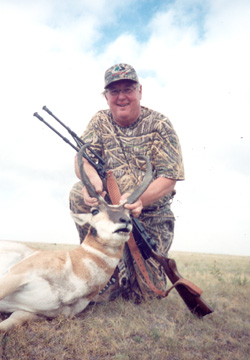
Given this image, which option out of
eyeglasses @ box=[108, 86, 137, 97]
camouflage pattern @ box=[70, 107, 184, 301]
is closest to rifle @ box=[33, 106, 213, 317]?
camouflage pattern @ box=[70, 107, 184, 301]

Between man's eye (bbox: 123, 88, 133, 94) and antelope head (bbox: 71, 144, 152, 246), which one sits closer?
antelope head (bbox: 71, 144, 152, 246)

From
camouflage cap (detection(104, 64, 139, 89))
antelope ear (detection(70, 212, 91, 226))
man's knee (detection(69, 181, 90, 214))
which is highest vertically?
camouflage cap (detection(104, 64, 139, 89))

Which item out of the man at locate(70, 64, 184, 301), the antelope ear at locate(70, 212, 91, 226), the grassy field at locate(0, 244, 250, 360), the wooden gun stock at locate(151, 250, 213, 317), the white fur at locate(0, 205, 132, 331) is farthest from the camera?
the man at locate(70, 64, 184, 301)

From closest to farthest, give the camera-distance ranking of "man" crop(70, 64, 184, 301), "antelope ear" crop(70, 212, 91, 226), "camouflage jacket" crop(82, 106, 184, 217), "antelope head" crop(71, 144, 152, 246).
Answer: "antelope head" crop(71, 144, 152, 246), "antelope ear" crop(70, 212, 91, 226), "man" crop(70, 64, 184, 301), "camouflage jacket" crop(82, 106, 184, 217)

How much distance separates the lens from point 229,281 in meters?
8.88

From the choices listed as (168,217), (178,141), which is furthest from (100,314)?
(178,141)

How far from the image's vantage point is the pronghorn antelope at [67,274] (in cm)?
424

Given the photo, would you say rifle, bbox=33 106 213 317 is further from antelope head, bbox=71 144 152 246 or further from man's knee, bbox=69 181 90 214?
antelope head, bbox=71 144 152 246

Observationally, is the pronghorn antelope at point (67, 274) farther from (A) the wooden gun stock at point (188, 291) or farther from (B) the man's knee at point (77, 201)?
(B) the man's knee at point (77, 201)

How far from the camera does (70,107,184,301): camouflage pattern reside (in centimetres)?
635

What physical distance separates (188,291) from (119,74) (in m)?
4.07

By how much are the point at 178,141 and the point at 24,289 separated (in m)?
3.96

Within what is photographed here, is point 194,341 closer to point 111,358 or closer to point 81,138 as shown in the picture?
point 111,358

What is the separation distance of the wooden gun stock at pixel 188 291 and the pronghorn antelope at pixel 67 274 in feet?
3.58
